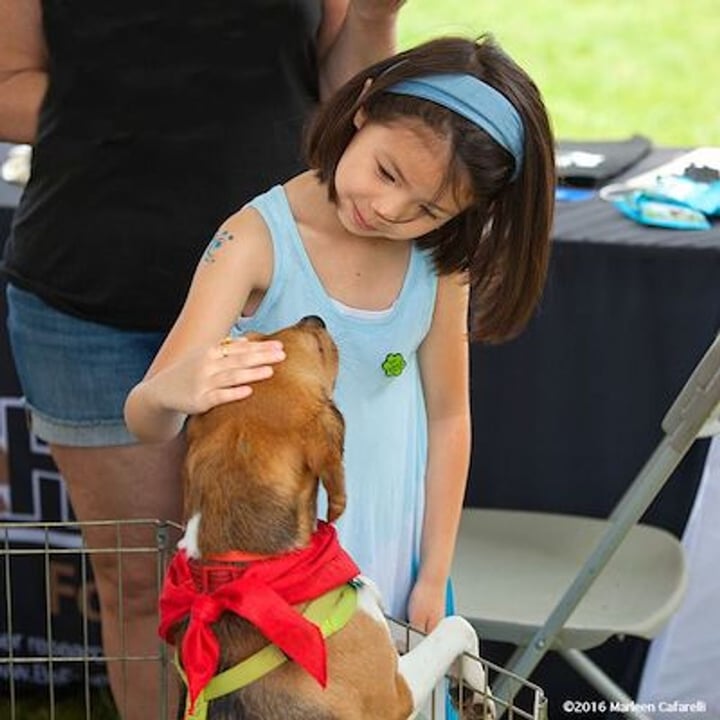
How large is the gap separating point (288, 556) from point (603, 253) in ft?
4.34

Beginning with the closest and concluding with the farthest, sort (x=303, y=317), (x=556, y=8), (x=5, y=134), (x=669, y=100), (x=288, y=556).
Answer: (x=288, y=556) < (x=303, y=317) < (x=5, y=134) < (x=669, y=100) < (x=556, y=8)

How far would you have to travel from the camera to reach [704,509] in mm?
3223

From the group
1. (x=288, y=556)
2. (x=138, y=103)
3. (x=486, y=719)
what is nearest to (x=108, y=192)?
(x=138, y=103)

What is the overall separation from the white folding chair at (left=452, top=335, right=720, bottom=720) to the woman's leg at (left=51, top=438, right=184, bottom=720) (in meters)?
0.56

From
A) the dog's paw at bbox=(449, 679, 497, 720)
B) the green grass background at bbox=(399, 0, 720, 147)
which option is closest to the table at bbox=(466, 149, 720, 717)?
the dog's paw at bbox=(449, 679, 497, 720)

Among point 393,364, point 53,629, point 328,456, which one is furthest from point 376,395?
point 53,629

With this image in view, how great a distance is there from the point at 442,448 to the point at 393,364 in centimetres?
20

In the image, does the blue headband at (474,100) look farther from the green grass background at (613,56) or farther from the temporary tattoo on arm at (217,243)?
the green grass background at (613,56)

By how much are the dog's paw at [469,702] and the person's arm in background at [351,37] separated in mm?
917

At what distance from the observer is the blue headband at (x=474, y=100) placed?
2.24 meters

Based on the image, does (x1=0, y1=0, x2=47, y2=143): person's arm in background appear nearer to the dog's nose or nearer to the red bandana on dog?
the dog's nose

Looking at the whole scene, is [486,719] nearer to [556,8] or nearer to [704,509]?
[704,509]

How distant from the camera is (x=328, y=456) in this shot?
2014mm
